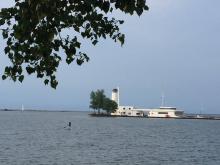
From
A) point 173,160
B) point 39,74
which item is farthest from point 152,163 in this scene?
point 39,74

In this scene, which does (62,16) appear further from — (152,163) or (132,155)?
(132,155)

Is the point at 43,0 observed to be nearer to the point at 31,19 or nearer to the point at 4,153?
the point at 31,19

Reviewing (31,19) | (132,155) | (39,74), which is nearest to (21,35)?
(31,19)

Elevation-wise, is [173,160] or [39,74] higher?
[39,74]

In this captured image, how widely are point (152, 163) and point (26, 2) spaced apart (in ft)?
131

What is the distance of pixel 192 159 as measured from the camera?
51.5 metres

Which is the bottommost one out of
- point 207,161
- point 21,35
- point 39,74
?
point 207,161

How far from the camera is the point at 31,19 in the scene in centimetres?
748

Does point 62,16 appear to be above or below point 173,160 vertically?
above

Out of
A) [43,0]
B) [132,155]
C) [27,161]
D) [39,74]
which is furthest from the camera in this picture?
[132,155]

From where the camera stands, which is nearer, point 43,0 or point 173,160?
point 43,0

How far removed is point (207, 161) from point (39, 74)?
145ft

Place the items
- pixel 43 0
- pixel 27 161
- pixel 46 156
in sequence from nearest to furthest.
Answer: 1. pixel 43 0
2. pixel 27 161
3. pixel 46 156

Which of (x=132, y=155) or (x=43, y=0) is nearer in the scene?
(x=43, y=0)
